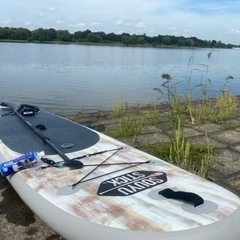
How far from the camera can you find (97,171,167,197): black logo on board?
7.63ft

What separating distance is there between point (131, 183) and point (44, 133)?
1675 mm

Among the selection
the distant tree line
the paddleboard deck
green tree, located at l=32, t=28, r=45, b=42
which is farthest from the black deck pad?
green tree, located at l=32, t=28, r=45, b=42

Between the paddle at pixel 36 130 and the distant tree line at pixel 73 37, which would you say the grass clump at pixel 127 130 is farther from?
the distant tree line at pixel 73 37

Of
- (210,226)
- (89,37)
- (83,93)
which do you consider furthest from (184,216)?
(89,37)

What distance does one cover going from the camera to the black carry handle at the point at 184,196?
6.77 ft

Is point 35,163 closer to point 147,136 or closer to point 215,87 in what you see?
point 147,136

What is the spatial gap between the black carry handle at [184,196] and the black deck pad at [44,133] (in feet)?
4.29

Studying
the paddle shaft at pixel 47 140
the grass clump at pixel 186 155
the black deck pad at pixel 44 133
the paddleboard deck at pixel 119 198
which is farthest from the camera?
the grass clump at pixel 186 155

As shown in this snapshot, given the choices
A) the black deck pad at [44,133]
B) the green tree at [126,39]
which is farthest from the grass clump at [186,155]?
the green tree at [126,39]

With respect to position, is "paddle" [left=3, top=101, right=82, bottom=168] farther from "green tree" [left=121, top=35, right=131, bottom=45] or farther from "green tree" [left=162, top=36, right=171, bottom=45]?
"green tree" [left=121, top=35, right=131, bottom=45]

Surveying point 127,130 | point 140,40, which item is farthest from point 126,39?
point 127,130

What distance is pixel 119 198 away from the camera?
223 centimetres

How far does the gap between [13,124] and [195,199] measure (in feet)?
9.32

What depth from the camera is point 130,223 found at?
193 cm
